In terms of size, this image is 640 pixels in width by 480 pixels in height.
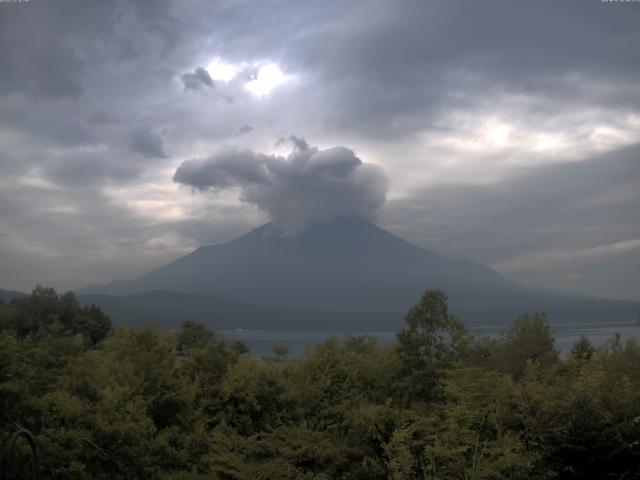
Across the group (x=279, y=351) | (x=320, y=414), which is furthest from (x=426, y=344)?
(x=279, y=351)

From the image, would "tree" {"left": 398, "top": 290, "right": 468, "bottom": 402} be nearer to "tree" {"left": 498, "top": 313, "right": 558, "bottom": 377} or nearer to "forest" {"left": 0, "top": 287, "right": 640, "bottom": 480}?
"forest" {"left": 0, "top": 287, "right": 640, "bottom": 480}

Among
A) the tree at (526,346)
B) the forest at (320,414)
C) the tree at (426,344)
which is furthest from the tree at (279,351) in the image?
the tree at (526,346)

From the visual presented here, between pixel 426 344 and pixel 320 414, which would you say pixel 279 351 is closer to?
pixel 320 414

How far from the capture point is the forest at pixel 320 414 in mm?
11680

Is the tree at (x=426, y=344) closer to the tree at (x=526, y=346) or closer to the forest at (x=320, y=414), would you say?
the forest at (x=320, y=414)

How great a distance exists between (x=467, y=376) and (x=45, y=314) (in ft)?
163

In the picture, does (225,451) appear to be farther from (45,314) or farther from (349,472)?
(45,314)

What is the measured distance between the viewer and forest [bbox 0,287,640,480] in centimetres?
1168

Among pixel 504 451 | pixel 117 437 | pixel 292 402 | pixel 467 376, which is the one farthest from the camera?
pixel 292 402

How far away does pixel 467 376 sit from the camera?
14727 millimetres

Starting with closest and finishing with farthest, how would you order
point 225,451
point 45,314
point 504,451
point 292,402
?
point 504,451 → point 225,451 → point 292,402 → point 45,314

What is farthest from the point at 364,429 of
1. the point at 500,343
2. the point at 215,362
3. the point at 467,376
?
the point at 500,343

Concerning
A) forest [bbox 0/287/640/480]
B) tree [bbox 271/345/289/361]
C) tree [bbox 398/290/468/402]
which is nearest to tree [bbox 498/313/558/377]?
forest [bbox 0/287/640/480]

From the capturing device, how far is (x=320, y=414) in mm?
17078
